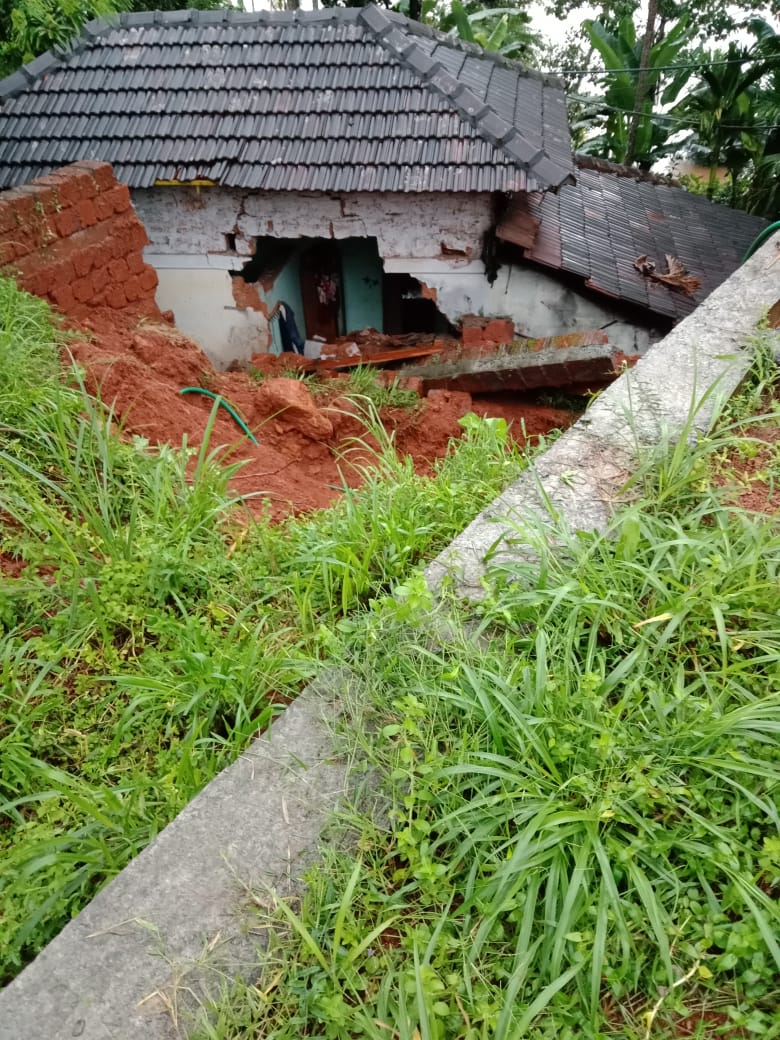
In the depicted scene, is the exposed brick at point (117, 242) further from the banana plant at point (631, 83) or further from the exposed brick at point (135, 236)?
the banana plant at point (631, 83)

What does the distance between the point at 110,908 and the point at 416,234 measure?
21.7ft

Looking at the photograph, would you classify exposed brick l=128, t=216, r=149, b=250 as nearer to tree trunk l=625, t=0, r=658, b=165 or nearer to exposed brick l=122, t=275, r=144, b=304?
exposed brick l=122, t=275, r=144, b=304

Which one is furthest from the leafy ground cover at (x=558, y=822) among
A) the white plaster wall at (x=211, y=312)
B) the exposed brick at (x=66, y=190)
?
the white plaster wall at (x=211, y=312)

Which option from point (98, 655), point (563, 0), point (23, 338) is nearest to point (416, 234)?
point (23, 338)

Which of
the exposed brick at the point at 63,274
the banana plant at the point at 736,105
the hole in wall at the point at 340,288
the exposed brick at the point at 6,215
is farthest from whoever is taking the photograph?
the banana plant at the point at 736,105

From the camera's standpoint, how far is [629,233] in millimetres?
8219

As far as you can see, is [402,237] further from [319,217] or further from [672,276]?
[672,276]

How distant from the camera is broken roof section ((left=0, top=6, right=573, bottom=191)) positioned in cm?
629

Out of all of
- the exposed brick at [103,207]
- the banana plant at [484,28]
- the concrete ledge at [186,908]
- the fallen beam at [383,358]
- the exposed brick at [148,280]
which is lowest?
the concrete ledge at [186,908]

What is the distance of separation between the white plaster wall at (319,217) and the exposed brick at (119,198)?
1.84m

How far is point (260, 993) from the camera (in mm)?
1324

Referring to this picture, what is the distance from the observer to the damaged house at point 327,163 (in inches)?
253

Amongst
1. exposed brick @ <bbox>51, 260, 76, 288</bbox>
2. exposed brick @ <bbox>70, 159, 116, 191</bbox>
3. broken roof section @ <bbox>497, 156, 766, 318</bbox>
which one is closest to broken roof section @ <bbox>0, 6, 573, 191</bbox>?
broken roof section @ <bbox>497, 156, 766, 318</bbox>

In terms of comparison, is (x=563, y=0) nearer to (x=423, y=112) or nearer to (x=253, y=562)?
(x=423, y=112)
